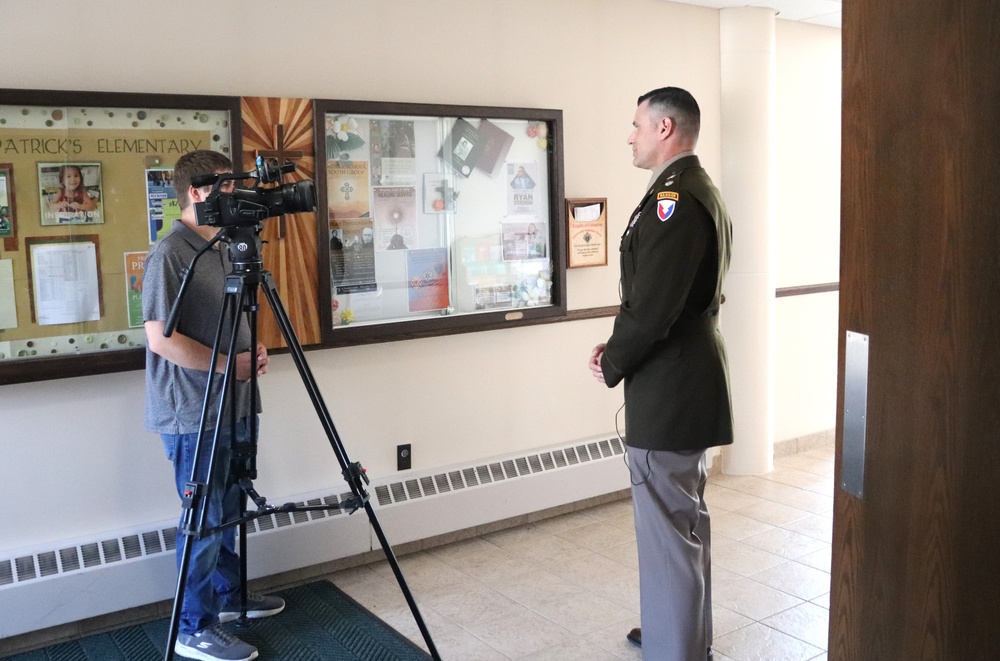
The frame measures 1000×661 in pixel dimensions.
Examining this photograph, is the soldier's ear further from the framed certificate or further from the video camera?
the framed certificate

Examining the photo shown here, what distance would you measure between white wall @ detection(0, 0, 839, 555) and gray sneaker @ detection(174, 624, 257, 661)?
1.67 feet

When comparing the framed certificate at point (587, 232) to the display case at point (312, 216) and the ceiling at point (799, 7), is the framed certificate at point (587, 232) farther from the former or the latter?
the ceiling at point (799, 7)

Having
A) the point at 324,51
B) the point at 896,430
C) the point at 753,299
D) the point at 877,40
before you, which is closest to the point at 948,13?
the point at 877,40

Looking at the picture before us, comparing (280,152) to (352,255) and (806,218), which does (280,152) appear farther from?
(806,218)

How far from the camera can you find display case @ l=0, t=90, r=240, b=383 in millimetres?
2844

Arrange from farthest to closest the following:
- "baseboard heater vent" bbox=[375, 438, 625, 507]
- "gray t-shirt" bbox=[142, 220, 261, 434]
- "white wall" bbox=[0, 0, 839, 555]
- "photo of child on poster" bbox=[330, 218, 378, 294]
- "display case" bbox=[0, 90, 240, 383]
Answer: "baseboard heater vent" bbox=[375, 438, 625, 507] → "photo of child on poster" bbox=[330, 218, 378, 294] → "white wall" bbox=[0, 0, 839, 555] → "display case" bbox=[0, 90, 240, 383] → "gray t-shirt" bbox=[142, 220, 261, 434]

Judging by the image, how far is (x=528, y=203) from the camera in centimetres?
401

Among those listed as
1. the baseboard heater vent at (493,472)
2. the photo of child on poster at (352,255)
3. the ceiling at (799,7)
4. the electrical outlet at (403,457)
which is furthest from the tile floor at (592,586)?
the ceiling at (799,7)

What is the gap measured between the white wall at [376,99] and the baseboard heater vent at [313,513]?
6cm

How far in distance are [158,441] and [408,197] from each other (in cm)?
133

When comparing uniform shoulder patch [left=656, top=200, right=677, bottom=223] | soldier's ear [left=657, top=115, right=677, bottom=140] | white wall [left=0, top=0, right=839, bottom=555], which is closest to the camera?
uniform shoulder patch [left=656, top=200, right=677, bottom=223]

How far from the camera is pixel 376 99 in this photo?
355 centimetres

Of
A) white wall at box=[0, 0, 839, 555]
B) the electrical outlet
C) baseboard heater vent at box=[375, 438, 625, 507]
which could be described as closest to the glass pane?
white wall at box=[0, 0, 839, 555]

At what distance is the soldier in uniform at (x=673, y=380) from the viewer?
2518mm
